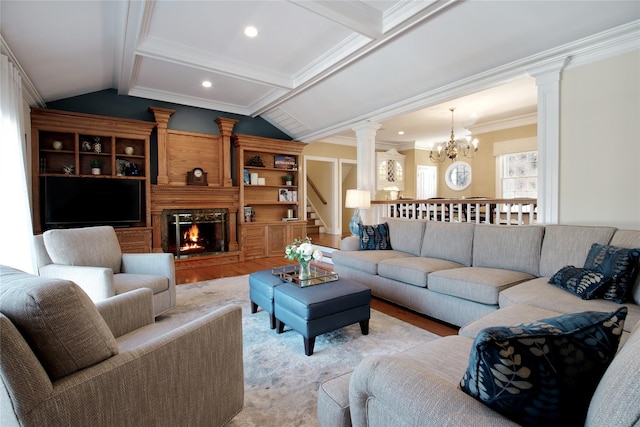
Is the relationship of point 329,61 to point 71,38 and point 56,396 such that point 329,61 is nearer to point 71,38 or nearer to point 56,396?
point 71,38

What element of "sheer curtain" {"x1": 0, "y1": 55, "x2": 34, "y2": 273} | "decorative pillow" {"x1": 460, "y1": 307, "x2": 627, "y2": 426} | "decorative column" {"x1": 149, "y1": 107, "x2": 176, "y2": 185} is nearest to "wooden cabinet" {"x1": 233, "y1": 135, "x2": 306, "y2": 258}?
"decorative column" {"x1": 149, "y1": 107, "x2": 176, "y2": 185}

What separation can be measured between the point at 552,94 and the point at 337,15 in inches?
93.3

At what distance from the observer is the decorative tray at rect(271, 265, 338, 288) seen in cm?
281

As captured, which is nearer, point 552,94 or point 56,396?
point 56,396

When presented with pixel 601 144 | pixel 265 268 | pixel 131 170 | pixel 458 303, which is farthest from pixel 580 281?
pixel 131 170

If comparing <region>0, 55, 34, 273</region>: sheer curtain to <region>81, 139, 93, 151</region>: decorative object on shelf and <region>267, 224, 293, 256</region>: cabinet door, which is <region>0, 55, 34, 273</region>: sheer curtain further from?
<region>267, 224, 293, 256</region>: cabinet door

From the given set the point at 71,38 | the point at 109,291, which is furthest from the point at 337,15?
the point at 109,291

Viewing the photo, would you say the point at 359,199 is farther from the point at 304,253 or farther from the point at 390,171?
the point at 390,171

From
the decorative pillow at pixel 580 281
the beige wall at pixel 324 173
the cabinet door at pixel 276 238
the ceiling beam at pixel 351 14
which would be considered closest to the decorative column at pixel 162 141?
the cabinet door at pixel 276 238

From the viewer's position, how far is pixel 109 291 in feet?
8.21

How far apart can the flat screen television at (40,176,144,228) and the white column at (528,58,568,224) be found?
→ 5.66 meters

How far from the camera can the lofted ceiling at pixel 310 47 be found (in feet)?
9.45

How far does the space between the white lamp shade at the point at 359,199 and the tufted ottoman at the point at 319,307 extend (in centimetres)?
276

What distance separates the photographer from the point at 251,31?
141 inches
